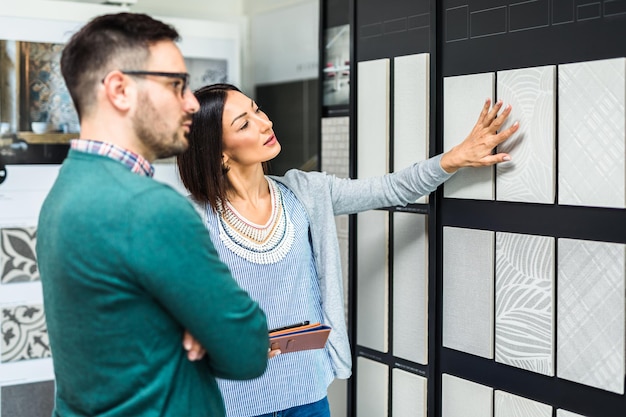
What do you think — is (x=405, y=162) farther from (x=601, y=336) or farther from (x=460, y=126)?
(x=601, y=336)

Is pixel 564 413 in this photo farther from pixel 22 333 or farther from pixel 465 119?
pixel 22 333

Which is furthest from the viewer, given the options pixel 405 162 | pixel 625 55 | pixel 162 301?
pixel 405 162

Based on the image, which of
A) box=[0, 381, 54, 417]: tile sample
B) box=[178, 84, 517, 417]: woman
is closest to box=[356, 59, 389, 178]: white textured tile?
box=[178, 84, 517, 417]: woman

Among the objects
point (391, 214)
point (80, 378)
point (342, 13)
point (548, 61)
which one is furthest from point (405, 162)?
point (80, 378)

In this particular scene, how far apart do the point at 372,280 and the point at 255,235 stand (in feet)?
1.94

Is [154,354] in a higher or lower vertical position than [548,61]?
lower

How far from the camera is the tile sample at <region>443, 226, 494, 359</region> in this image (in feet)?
6.49

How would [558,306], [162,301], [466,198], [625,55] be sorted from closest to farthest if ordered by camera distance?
[162,301]
[625,55]
[558,306]
[466,198]

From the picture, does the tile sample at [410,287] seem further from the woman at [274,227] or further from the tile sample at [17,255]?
the tile sample at [17,255]

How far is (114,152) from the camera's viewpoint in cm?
126

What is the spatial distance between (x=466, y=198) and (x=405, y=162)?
269mm

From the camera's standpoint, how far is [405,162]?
87.6 inches

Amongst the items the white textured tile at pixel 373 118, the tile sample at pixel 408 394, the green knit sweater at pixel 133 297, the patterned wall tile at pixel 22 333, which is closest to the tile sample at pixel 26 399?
the patterned wall tile at pixel 22 333

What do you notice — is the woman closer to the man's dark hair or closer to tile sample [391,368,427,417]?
tile sample [391,368,427,417]
